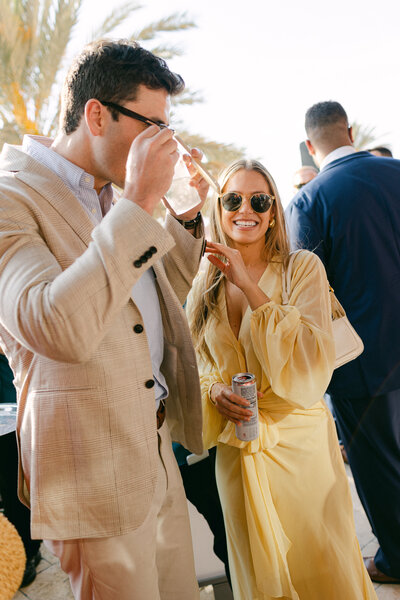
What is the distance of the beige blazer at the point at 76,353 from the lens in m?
0.96

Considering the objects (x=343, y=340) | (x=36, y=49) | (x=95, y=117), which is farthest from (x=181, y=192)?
(x=36, y=49)

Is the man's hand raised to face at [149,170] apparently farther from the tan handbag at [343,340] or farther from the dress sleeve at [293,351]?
the tan handbag at [343,340]

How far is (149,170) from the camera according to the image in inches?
42.3

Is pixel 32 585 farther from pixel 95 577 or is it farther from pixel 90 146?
pixel 90 146

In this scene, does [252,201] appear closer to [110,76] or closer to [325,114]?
[110,76]

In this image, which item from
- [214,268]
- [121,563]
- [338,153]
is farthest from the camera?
[338,153]

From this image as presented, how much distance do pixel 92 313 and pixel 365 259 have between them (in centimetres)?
200

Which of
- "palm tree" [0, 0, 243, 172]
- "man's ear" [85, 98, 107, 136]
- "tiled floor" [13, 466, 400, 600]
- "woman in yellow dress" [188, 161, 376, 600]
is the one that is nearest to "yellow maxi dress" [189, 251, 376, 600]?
"woman in yellow dress" [188, 161, 376, 600]

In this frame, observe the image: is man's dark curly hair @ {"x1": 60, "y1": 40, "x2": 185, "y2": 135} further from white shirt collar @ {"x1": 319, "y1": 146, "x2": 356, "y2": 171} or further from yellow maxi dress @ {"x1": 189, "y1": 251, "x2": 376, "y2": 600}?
white shirt collar @ {"x1": 319, "y1": 146, "x2": 356, "y2": 171}

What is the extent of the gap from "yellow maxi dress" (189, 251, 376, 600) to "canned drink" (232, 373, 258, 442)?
0.13 metres

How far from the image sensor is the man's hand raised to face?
107 cm

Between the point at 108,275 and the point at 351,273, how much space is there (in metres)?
1.94

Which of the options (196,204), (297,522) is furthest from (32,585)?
(196,204)

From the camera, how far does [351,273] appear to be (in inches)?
101
